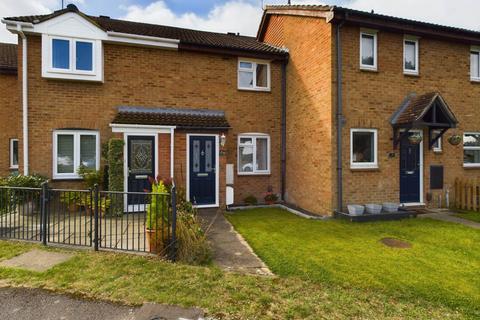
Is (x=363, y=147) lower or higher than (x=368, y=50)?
lower

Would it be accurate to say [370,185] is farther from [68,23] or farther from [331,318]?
[68,23]

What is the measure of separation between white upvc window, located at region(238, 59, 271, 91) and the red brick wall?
254mm

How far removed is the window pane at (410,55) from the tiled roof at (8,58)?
1460cm

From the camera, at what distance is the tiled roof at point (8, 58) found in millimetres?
11273

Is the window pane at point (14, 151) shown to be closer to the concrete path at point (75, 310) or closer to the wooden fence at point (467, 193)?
the concrete path at point (75, 310)

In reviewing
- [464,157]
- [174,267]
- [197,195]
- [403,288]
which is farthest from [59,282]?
[464,157]

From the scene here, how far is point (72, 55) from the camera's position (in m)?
9.02

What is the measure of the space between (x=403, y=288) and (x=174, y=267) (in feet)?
11.1

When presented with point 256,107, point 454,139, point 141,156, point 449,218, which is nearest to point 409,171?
point 449,218

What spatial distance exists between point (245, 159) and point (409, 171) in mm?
5683

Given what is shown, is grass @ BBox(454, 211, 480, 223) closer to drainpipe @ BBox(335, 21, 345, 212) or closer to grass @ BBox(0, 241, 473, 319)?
drainpipe @ BBox(335, 21, 345, 212)

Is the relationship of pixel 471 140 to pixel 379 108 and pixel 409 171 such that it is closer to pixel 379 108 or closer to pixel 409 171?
pixel 409 171

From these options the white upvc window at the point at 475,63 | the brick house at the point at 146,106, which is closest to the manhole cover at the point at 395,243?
the brick house at the point at 146,106

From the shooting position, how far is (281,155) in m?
11.5
